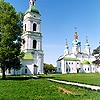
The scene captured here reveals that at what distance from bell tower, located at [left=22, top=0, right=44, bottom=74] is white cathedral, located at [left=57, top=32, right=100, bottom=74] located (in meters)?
23.4

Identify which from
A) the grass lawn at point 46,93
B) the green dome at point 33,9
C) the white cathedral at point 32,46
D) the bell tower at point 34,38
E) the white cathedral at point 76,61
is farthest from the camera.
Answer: the white cathedral at point 76,61

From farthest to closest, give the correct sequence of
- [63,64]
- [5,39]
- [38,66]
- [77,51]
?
[77,51]
[63,64]
[38,66]
[5,39]

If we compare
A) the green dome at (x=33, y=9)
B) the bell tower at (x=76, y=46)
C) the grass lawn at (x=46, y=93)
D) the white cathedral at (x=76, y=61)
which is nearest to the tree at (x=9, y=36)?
the grass lawn at (x=46, y=93)

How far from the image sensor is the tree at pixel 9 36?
3488 centimetres

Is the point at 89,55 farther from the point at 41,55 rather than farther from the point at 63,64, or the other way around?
the point at 41,55

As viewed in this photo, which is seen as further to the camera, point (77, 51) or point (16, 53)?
point (77, 51)

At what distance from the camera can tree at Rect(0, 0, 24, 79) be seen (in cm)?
3488

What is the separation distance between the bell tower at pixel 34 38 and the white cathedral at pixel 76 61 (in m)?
23.4

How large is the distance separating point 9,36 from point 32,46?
1260 inches

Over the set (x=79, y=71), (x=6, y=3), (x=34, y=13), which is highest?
(x=34, y=13)

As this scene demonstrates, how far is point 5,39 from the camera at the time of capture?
34.9 meters

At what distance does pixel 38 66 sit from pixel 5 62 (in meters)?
31.6

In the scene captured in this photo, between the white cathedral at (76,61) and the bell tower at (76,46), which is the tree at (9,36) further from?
the bell tower at (76,46)

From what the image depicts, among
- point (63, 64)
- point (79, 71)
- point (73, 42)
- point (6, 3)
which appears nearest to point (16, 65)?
point (6, 3)
